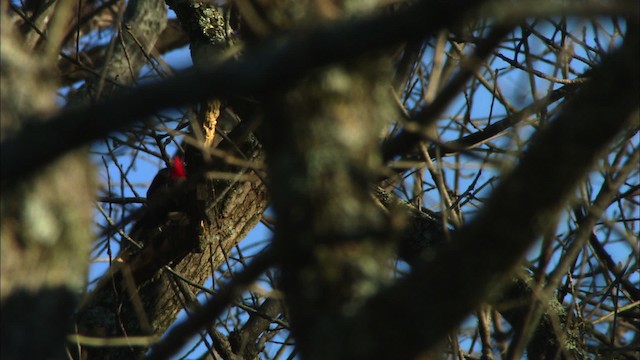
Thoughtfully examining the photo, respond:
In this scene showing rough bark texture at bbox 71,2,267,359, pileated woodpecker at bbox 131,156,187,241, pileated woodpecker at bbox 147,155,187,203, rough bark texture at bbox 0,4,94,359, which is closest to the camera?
rough bark texture at bbox 0,4,94,359

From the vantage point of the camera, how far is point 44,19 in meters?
4.88

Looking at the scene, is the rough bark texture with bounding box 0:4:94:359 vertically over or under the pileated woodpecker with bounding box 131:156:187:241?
under

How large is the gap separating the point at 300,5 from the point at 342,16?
0.33 ft

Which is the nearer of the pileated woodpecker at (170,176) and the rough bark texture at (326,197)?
the rough bark texture at (326,197)

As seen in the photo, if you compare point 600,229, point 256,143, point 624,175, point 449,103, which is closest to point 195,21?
point 256,143

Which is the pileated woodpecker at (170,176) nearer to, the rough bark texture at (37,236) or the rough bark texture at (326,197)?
the rough bark texture at (37,236)

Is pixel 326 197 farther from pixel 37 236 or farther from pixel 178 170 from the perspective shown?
pixel 178 170

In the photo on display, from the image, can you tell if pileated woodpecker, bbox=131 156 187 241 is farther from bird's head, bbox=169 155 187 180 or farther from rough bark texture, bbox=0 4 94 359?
rough bark texture, bbox=0 4 94 359

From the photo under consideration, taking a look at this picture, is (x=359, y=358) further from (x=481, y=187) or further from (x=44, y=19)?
(x=44, y=19)

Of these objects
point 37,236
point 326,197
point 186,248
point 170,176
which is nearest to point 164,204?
point 186,248

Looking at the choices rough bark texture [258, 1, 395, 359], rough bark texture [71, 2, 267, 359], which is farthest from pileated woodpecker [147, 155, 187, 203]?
rough bark texture [258, 1, 395, 359]

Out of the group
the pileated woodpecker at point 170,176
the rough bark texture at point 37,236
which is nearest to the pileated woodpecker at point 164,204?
the pileated woodpecker at point 170,176

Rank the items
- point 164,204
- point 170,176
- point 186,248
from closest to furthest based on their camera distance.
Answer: point 164,204, point 186,248, point 170,176

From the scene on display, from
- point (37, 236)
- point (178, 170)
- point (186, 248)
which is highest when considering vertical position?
point (178, 170)
